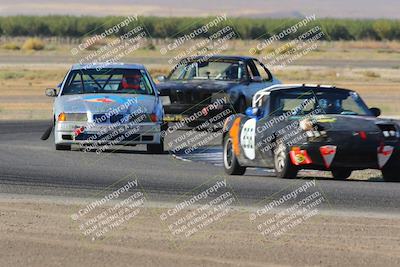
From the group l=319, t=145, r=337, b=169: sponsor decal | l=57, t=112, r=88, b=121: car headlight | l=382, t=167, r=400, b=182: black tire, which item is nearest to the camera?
l=319, t=145, r=337, b=169: sponsor decal

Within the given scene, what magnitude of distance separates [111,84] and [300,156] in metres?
6.72

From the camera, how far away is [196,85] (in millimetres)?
27625

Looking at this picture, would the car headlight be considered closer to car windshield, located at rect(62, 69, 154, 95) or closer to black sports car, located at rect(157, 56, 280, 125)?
car windshield, located at rect(62, 69, 154, 95)

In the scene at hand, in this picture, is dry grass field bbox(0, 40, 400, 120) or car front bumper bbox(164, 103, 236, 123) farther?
dry grass field bbox(0, 40, 400, 120)

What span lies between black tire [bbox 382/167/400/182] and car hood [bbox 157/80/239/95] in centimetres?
1048

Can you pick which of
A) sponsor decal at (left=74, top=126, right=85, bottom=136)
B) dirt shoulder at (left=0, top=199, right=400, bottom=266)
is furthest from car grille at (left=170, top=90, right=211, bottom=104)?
dirt shoulder at (left=0, top=199, right=400, bottom=266)

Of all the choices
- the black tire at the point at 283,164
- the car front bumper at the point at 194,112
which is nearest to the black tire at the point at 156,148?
the black tire at the point at 283,164

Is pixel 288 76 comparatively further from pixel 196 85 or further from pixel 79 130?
pixel 79 130

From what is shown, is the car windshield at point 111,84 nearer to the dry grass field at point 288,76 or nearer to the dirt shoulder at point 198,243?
the dirt shoulder at point 198,243

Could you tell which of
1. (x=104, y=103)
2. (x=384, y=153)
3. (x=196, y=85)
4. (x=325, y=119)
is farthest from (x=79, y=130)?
(x=196, y=85)

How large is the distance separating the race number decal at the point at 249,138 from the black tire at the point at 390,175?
1758 millimetres

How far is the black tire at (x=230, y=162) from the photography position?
59.2 ft

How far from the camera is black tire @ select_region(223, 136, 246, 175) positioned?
18031mm

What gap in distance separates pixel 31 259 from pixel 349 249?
274 centimetres
